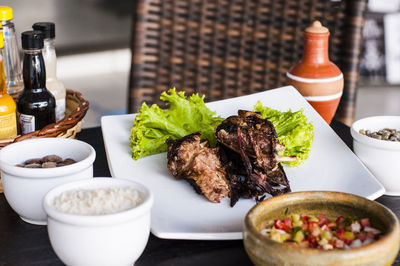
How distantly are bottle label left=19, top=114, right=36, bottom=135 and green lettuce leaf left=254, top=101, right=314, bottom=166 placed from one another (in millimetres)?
708

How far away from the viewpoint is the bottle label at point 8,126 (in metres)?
1.48

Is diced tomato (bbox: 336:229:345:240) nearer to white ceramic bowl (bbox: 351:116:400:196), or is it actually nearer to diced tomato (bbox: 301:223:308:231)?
diced tomato (bbox: 301:223:308:231)

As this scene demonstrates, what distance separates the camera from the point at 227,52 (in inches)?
Result: 102

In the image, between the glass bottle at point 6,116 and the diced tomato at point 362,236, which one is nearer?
the diced tomato at point 362,236

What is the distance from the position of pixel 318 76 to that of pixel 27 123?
958 millimetres

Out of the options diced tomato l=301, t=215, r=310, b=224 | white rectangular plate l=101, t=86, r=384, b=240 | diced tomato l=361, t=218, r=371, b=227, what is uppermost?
diced tomato l=361, t=218, r=371, b=227

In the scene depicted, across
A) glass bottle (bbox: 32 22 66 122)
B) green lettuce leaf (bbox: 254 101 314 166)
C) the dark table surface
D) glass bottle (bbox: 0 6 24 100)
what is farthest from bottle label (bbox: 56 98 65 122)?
green lettuce leaf (bbox: 254 101 314 166)

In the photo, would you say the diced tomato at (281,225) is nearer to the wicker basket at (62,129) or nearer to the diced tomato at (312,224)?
the diced tomato at (312,224)

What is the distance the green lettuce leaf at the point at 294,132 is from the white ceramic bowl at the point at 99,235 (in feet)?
2.11

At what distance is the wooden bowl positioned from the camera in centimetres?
98

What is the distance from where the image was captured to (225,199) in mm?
1397

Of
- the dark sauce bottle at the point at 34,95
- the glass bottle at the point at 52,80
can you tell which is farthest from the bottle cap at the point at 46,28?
the dark sauce bottle at the point at 34,95

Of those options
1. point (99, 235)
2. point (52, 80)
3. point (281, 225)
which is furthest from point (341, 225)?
point (52, 80)

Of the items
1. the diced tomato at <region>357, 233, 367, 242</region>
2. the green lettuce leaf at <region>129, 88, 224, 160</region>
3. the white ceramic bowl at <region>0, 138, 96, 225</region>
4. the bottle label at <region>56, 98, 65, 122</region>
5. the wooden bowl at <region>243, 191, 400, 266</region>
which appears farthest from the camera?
the bottle label at <region>56, 98, 65, 122</region>
